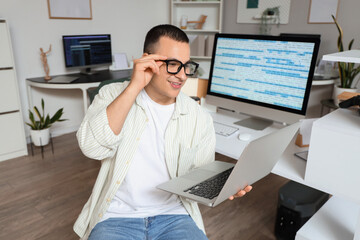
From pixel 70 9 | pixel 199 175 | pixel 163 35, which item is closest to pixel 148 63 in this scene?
pixel 163 35

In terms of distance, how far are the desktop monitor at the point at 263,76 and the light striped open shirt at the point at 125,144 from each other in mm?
491

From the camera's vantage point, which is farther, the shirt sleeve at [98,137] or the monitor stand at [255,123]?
the monitor stand at [255,123]

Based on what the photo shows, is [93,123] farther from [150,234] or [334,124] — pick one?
[334,124]

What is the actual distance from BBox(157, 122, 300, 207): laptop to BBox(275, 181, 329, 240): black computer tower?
83 cm

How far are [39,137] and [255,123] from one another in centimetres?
254

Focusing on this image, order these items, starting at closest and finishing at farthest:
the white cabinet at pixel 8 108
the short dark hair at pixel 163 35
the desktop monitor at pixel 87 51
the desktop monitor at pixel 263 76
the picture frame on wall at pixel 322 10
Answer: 1. the short dark hair at pixel 163 35
2. the desktop monitor at pixel 263 76
3. the white cabinet at pixel 8 108
4. the desktop monitor at pixel 87 51
5. the picture frame on wall at pixel 322 10

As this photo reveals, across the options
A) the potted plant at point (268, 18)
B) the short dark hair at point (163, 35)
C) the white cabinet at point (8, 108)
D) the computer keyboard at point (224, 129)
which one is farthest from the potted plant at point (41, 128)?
the potted plant at point (268, 18)

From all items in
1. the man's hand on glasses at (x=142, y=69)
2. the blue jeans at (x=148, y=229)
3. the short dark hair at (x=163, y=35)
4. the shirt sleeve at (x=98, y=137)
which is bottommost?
the blue jeans at (x=148, y=229)

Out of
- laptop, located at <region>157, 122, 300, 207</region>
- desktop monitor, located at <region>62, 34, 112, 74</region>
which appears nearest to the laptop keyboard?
laptop, located at <region>157, 122, 300, 207</region>

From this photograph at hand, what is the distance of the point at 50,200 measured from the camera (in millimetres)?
2586

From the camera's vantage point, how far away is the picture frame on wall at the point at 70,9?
3758 mm

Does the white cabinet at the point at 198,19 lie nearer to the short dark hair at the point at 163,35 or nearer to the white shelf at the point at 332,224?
the white shelf at the point at 332,224

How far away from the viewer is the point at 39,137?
351 cm

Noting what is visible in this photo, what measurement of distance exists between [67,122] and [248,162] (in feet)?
11.8
